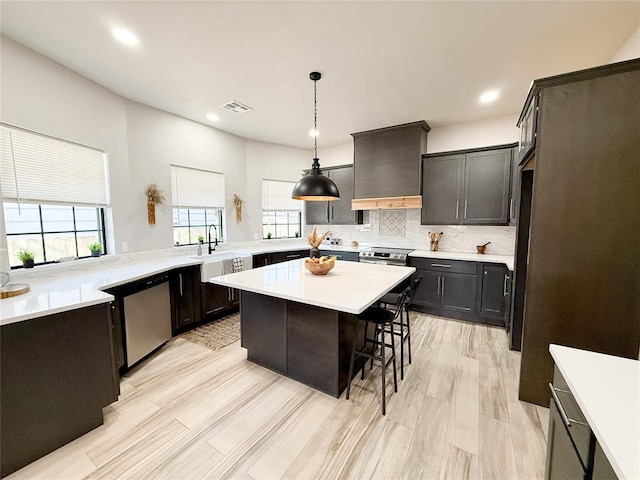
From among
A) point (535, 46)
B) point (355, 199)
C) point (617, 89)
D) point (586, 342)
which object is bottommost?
point (586, 342)

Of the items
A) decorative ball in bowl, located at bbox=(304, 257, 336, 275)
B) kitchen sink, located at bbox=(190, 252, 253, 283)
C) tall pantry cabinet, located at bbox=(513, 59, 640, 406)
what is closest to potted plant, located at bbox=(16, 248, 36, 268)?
kitchen sink, located at bbox=(190, 252, 253, 283)

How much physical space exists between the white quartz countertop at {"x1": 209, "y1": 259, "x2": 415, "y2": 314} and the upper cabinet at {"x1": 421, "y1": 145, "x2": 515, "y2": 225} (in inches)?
68.2

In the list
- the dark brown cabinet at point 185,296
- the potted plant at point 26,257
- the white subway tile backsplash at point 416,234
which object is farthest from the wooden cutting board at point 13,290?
the white subway tile backsplash at point 416,234

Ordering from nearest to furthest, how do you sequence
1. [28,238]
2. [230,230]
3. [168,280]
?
[28,238] → [168,280] → [230,230]

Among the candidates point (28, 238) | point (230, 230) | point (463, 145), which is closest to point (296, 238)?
point (230, 230)

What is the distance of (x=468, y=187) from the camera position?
3.94 metres

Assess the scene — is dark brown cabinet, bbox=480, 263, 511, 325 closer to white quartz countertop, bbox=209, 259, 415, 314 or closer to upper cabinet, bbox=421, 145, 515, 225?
upper cabinet, bbox=421, 145, 515, 225

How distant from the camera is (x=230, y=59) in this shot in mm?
2461

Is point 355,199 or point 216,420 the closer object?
point 216,420

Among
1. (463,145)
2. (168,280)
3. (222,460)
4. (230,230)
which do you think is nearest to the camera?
(222,460)

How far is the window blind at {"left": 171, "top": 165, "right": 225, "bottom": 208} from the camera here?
3.91m

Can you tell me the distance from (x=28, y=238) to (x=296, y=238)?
4.02 metres

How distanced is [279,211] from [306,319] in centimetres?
350

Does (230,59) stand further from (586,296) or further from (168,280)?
(586,296)
